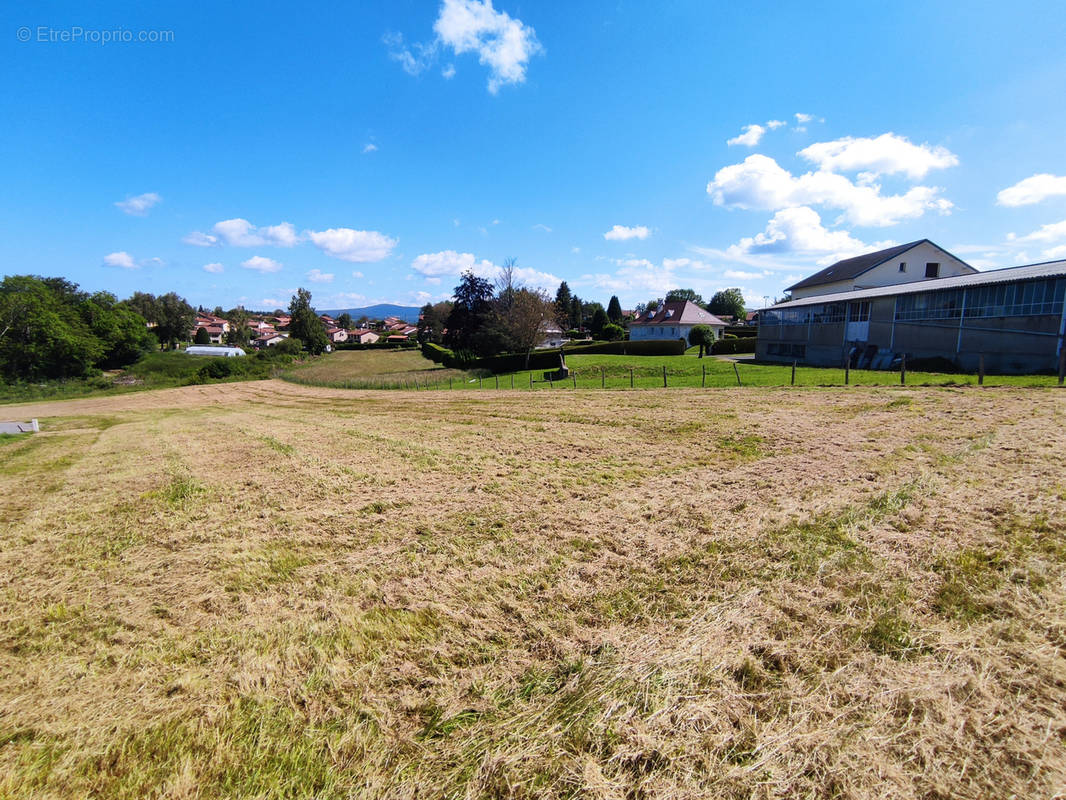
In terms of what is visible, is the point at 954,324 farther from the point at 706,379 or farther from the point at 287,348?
the point at 287,348

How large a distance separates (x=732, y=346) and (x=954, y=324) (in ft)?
68.8

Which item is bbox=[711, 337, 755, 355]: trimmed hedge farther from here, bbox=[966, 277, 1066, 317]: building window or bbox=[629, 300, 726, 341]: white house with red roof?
bbox=[966, 277, 1066, 317]: building window

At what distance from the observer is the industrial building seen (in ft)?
64.9

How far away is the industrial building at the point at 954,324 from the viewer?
64.9 feet

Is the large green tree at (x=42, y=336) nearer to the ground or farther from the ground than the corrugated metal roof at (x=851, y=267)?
nearer to the ground

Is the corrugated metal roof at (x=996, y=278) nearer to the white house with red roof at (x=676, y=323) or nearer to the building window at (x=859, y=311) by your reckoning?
the building window at (x=859, y=311)

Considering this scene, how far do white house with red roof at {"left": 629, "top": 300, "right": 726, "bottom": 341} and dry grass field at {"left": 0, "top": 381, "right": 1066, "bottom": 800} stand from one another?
48.9 m

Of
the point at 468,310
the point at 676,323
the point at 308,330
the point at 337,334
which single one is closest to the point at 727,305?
the point at 676,323

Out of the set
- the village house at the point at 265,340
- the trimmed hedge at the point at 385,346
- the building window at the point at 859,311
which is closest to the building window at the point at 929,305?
Result: the building window at the point at 859,311

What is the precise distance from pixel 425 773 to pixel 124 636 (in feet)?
8.74

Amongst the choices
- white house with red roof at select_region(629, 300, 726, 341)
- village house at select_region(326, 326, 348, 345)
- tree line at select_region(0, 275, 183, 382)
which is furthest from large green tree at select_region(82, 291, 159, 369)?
white house with red roof at select_region(629, 300, 726, 341)

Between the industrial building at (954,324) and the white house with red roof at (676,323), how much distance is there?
18.2 metres

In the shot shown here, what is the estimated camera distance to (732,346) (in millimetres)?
44531

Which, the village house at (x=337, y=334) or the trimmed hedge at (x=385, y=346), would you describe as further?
the village house at (x=337, y=334)
